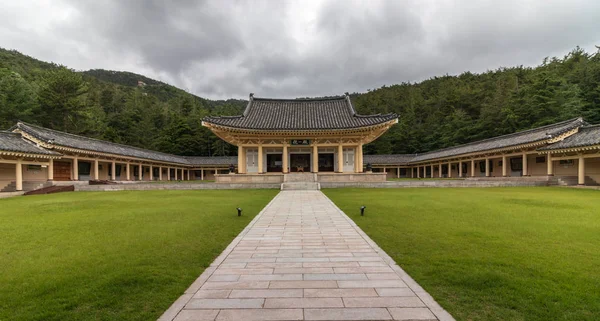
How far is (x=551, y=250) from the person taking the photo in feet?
17.2

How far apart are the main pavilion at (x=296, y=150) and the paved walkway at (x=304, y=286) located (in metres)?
18.6

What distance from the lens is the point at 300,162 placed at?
29.5m

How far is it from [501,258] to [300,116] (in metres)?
26.7

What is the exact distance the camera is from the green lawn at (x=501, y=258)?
3.31 meters

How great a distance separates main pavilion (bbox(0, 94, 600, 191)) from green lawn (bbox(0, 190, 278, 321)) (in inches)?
638

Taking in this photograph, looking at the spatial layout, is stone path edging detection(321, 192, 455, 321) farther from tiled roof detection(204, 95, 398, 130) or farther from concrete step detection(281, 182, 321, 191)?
tiled roof detection(204, 95, 398, 130)

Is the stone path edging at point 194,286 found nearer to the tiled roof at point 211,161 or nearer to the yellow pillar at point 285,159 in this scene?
the yellow pillar at point 285,159

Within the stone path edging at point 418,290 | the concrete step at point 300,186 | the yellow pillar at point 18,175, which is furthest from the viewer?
the concrete step at point 300,186

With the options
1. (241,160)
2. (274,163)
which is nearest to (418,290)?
(241,160)

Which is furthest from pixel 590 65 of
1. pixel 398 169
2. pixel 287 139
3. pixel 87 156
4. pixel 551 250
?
pixel 87 156

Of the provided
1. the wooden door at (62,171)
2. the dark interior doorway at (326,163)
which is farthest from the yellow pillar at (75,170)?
the dark interior doorway at (326,163)

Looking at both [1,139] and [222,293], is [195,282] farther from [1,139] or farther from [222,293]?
[1,139]

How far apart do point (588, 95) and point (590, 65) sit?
5.71 metres

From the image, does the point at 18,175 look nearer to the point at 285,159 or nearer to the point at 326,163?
the point at 285,159
